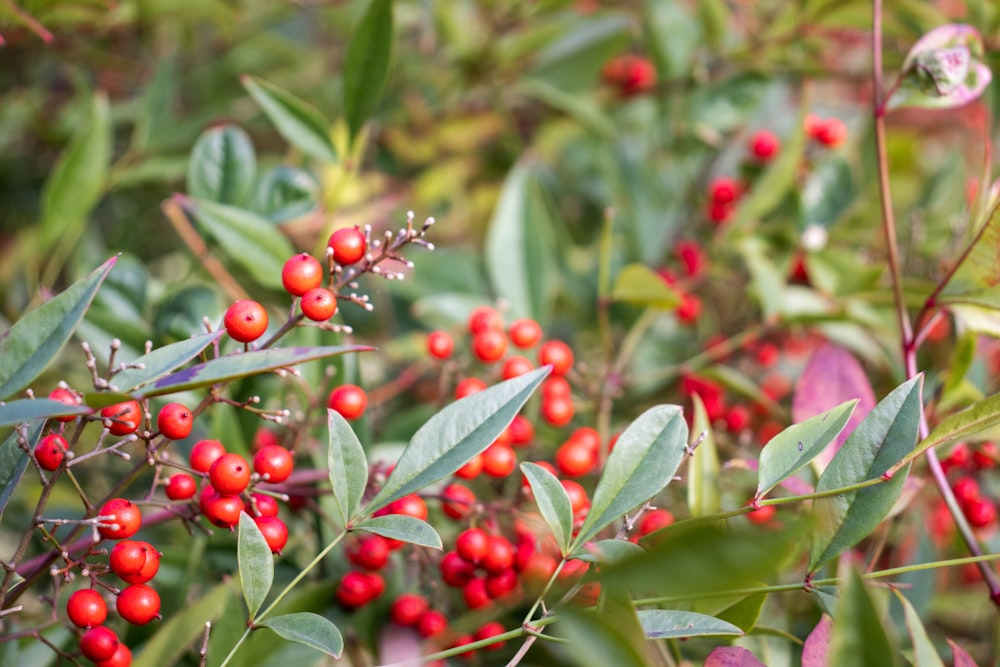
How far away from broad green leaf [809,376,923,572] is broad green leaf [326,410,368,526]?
36 cm

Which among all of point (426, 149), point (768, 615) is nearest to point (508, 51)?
point (426, 149)

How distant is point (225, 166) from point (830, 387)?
76 centimetres

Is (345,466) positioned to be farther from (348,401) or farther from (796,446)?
(796,446)

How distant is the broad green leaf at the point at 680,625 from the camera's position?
584 millimetres

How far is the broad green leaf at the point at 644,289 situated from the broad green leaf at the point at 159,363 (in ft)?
1.89

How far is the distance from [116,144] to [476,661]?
1.25m

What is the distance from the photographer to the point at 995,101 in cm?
115

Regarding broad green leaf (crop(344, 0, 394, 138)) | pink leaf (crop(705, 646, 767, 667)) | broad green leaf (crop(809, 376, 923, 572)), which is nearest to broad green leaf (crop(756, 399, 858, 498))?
broad green leaf (crop(809, 376, 923, 572))

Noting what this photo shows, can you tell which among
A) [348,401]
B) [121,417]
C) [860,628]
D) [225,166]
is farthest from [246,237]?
[860,628]

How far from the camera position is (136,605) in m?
0.64

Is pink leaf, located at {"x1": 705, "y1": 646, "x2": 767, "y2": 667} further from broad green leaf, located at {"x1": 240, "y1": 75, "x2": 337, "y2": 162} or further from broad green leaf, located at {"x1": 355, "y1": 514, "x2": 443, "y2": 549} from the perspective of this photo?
broad green leaf, located at {"x1": 240, "y1": 75, "x2": 337, "y2": 162}

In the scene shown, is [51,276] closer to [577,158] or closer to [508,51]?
[508,51]

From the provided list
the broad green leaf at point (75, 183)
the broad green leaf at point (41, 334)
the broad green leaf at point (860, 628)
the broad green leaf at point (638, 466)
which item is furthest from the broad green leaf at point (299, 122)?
the broad green leaf at point (860, 628)

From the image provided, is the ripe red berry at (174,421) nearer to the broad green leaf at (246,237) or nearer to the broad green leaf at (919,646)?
the broad green leaf at (246,237)
